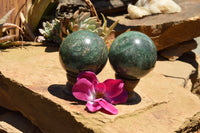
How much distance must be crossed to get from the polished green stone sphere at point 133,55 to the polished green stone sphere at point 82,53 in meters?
0.11

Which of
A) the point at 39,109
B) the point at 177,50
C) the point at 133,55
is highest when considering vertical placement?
the point at 133,55

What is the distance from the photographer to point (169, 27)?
377 cm

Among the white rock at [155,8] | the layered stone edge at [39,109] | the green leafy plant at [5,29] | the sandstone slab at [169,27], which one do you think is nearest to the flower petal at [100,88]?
the layered stone edge at [39,109]

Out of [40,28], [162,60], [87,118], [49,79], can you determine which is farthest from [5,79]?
[162,60]

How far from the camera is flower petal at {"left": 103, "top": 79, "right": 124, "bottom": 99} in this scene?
6.32 ft

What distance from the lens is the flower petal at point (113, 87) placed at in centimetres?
193

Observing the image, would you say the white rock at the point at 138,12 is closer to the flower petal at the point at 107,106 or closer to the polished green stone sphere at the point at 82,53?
the polished green stone sphere at the point at 82,53

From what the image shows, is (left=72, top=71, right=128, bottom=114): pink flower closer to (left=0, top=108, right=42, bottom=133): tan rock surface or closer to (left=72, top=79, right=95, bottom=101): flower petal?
(left=72, top=79, right=95, bottom=101): flower petal

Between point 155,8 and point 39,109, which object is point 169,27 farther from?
point 39,109

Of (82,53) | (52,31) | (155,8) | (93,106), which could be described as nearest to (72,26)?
(52,31)

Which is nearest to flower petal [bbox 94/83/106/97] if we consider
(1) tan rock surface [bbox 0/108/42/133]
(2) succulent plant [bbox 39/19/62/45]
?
(1) tan rock surface [bbox 0/108/42/133]

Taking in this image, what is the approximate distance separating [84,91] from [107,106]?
184mm

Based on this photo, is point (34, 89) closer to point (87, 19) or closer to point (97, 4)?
point (87, 19)

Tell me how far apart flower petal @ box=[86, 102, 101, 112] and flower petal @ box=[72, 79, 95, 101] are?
4cm
